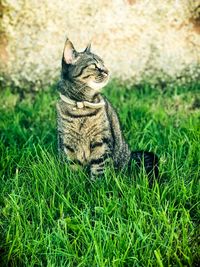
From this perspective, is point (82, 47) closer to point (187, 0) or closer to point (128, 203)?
point (187, 0)

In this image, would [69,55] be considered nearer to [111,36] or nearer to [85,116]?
[85,116]

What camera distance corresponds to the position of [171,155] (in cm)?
365

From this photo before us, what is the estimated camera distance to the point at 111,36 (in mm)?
4883

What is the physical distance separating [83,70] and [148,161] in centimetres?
68

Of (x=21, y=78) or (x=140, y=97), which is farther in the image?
(x=21, y=78)

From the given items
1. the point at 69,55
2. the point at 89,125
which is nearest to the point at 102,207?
the point at 89,125

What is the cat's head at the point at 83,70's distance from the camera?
329cm

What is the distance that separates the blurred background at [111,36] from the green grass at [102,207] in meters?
0.94

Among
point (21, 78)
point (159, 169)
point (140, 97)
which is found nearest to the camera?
point (159, 169)

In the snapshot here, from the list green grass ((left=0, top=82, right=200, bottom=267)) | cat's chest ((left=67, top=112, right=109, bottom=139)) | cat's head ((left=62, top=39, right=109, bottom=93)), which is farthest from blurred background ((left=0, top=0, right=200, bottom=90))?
cat's chest ((left=67, top=112, right=109, bottom=139))

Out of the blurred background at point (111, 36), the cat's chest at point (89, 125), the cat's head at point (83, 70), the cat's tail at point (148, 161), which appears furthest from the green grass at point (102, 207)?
the blurred background at point (111, 36)

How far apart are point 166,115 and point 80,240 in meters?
1.71

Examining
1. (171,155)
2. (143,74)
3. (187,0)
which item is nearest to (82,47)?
(143,74)

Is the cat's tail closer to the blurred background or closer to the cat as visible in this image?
the cat
